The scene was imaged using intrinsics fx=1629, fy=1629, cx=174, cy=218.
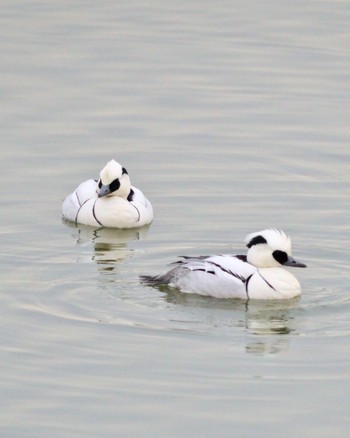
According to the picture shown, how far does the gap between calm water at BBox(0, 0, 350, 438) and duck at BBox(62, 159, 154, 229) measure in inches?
7.6

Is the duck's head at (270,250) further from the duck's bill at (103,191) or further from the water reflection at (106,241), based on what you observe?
the duck's bill at (103,191)

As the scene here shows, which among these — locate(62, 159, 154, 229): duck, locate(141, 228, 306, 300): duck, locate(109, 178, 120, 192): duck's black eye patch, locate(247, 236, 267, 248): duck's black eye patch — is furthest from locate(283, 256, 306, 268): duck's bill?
locate(109, 178, 120, 192): duck's black eye patch

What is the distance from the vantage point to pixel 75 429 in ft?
43.6

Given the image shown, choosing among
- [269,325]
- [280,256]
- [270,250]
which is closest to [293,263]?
[280,256]

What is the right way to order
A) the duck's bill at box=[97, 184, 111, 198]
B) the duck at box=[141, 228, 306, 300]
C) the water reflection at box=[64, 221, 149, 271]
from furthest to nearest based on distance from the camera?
the duck's bill at box=[97, 184, 111, 198]
the water reflection at box=[64, 221, 149, 271]
the duck at box=[141, 228, 306, 300]

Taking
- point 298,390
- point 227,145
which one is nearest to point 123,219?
point 227,145

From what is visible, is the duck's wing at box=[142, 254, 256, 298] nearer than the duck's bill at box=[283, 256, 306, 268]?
No

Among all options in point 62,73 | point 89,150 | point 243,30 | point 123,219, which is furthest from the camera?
point 243,30

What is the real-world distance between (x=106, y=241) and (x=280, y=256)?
11.9ft

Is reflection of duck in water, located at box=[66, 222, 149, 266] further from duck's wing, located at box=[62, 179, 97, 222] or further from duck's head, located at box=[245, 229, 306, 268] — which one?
duck's head, located at box=[245, 229, 306, 268]

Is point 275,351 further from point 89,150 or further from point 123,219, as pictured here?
point 89,150

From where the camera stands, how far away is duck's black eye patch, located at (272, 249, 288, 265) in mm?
17125

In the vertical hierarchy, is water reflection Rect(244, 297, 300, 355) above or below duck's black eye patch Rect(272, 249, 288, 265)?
below

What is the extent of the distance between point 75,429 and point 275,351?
9.45 ft
